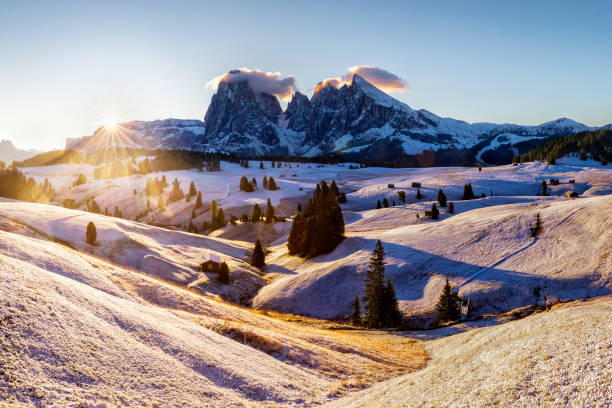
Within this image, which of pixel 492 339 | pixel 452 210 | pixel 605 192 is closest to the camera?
pixel 492 339

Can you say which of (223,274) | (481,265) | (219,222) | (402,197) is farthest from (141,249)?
(402,197)

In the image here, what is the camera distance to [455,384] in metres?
13.9

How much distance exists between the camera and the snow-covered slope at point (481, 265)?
40.2m

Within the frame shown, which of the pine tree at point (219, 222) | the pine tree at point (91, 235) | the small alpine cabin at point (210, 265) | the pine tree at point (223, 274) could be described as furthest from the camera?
the pine tree at point (219, 222)

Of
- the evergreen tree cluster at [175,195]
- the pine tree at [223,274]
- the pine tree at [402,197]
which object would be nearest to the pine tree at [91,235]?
the pine tree at [223,274]

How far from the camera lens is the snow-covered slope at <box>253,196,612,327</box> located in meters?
40.2

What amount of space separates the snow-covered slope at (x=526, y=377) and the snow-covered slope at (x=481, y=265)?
24.6 metres

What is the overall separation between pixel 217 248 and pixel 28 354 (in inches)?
2757

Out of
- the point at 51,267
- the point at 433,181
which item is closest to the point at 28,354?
the point at 51,267

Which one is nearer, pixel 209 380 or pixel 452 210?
pixel 209 380

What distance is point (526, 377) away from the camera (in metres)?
12.0

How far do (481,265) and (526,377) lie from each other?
134ft

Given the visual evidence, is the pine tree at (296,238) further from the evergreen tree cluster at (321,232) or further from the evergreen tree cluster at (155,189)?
the evergreen tree cluster at (155,189)

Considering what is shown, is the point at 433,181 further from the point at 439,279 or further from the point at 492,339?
the point at 492,339
